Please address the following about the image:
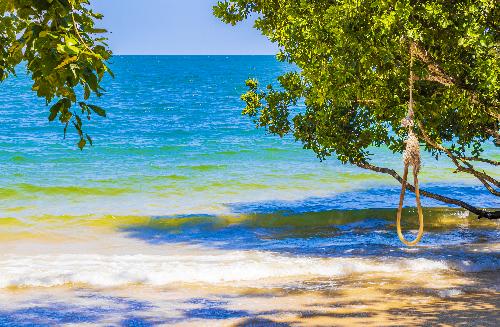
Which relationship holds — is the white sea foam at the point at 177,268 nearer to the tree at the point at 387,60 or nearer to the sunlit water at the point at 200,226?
the sunlit water at the point at 200,226

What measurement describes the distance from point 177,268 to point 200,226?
6.91 meters

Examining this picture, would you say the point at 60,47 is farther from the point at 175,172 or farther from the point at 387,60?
the point at 175,172

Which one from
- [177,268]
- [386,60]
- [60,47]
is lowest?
[177,268]

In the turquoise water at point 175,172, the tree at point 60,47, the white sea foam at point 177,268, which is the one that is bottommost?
the white sea foam at point 177,268

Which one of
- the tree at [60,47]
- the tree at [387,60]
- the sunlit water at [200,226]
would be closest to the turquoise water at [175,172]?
the sunlit water at [200,226]

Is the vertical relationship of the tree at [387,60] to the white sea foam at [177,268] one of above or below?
above

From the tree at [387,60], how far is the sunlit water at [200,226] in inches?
119

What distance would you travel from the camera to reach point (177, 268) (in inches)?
633

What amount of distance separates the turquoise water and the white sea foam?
26.6ft

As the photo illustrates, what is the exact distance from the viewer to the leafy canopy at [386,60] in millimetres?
11078

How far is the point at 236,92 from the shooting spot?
94750 millimetres

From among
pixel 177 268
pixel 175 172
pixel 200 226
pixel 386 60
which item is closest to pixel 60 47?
pixel 386 60

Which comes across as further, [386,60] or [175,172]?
[175,172]

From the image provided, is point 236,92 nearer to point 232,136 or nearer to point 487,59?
point 232,136
